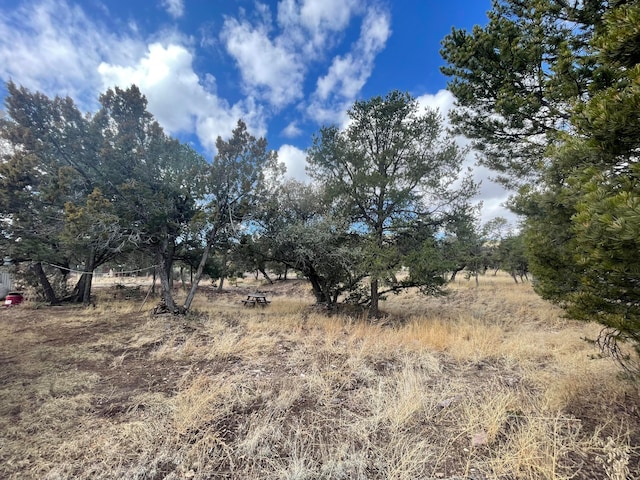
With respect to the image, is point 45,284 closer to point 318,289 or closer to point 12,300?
point 12,300

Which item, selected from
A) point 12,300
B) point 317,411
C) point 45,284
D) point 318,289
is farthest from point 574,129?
point 12,300

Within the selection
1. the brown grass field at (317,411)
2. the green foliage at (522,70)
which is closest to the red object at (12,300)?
the brown grass field at (317,411)

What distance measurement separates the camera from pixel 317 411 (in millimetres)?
A: 3062

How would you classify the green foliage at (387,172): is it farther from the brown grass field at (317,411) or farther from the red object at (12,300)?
the red object at (12,300)

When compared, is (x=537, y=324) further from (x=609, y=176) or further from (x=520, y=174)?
(x=609, y=176)

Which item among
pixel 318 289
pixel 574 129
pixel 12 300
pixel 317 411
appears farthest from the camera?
pixel 318 289

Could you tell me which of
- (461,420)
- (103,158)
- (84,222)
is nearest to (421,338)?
(461,420)

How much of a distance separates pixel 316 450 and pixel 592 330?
9.35 metres

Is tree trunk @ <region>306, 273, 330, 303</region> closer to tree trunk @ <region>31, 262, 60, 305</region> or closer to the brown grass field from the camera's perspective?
the brown grass field

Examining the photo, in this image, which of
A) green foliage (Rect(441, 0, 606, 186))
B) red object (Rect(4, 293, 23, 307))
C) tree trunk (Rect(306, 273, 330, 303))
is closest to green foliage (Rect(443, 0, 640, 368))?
green foliage (Rect(441, 0, 606, 186))

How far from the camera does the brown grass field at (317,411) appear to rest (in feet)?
7.18

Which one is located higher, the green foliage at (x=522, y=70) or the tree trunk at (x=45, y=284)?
the green foliage at (x=522, y=70)

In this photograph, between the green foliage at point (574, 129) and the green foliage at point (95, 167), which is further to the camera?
the green foliage at point (95, 167)

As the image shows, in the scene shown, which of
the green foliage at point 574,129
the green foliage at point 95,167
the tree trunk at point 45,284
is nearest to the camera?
the green foliage at point 574,129
